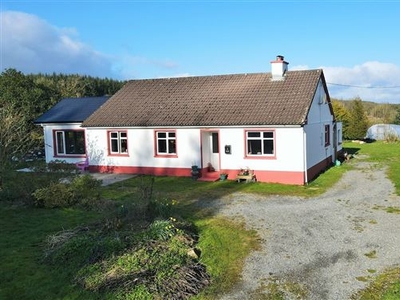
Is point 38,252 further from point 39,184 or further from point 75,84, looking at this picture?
point 75,84

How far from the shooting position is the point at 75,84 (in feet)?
133

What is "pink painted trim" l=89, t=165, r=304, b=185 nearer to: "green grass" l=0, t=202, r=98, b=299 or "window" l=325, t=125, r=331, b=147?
"window" l=325, t=125, r=331, b=147

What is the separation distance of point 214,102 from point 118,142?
624cm

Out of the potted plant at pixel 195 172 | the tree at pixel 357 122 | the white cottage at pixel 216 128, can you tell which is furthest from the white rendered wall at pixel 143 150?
the tree at pixel 357 122

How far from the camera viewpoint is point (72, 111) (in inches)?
1081

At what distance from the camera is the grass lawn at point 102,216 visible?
26.4ft

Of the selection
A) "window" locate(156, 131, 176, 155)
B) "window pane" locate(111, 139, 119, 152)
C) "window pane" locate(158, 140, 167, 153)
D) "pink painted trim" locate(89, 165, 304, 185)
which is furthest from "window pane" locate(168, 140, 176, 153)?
"window pane" locate(111, 139, 119, 152)

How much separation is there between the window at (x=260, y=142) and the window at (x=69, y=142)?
12.0m

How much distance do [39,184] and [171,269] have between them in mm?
9087

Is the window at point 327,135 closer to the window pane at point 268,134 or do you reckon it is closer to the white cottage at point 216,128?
the white cottage at point 216,128

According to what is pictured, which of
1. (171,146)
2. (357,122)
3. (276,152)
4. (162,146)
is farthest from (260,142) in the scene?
(357,122)

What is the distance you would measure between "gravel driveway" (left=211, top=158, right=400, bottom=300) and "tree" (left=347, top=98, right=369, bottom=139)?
25343 millimetres

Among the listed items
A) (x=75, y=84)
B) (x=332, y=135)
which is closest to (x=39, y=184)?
(x=332, y=135)

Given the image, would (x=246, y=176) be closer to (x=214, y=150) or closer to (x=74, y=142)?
(x=214, y=150)
